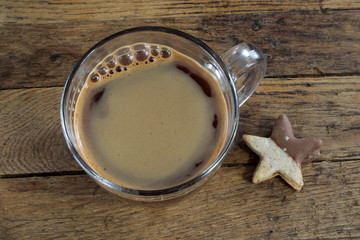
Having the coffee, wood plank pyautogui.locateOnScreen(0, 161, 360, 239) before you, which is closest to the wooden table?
wood plank pyautogui.locateOnScreen(0, 161, 360, 239)

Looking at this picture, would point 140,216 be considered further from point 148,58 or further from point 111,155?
point 148,58

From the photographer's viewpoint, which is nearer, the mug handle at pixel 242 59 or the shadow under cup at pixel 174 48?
the shadow under cup at pixel 174 48

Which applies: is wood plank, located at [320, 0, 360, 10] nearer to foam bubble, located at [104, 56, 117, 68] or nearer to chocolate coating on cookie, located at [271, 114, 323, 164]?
chocolate coating on cookie, located at [271, 114, 323, 164]

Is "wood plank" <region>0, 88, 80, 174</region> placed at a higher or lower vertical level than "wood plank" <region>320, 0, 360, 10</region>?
lower

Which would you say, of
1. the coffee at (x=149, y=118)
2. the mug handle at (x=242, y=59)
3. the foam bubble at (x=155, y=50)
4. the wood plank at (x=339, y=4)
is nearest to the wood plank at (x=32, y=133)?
the coffee at (x=149, y=118)

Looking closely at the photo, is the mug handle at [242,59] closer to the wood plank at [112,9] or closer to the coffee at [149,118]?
the coffee at [149,118]

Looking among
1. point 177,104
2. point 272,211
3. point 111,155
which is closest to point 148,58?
point 177,104

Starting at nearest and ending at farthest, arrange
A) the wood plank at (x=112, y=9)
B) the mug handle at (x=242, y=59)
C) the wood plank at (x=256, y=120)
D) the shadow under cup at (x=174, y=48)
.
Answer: the shadow under cup at (x=174, y=48), the mug handle at (x=242, y=59), the wood plank at (x=256, y=120), the wood plank at (x=112, y=9)

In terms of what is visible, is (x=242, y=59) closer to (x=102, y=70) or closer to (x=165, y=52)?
(x=165, y=52)

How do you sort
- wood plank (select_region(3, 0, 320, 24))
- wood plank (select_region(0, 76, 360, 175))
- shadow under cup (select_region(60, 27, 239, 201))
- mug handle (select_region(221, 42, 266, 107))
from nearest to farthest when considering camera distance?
shadow under cup (select_region(60, 27, 239, 201)), mug handle (select_region(221, 42, 266, 107)), wood plank (select_region(0, 76, 360, 175)), wood plank (select_region(3, 0, 320, 24))
